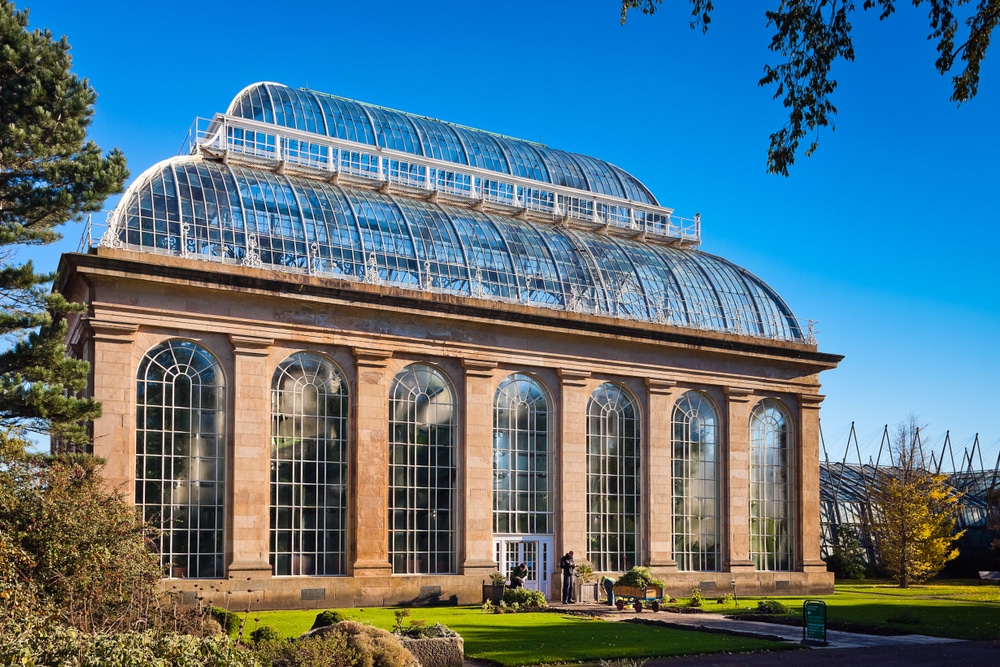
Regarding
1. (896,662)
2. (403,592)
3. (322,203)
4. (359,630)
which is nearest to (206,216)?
(322,203)

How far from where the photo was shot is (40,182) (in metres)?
31.3

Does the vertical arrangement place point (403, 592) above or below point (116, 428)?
below

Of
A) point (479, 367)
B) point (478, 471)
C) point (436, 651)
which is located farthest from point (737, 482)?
point (436, 651)

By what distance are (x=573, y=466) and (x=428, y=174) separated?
15.5m

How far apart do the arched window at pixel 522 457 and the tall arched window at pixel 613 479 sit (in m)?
2.32

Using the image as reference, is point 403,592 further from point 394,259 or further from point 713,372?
point 713,372

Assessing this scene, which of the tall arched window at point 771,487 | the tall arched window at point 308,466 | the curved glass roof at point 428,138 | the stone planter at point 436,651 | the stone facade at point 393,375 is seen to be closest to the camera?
the stone planter at point 436,651

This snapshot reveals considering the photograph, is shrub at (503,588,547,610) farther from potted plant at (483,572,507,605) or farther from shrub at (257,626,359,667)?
shrub at (257,626,359,667)

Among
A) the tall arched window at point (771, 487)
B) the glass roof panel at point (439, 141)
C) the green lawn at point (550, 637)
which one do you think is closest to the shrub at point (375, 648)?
the green lawn at point (550, 637)

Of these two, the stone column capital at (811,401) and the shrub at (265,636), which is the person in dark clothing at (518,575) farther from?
the stone column capital at (811,401)

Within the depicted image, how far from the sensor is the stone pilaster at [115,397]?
36906mm

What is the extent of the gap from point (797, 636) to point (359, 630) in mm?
15940

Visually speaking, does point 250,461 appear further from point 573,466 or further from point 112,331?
point 573,466

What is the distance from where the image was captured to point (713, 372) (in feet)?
171
